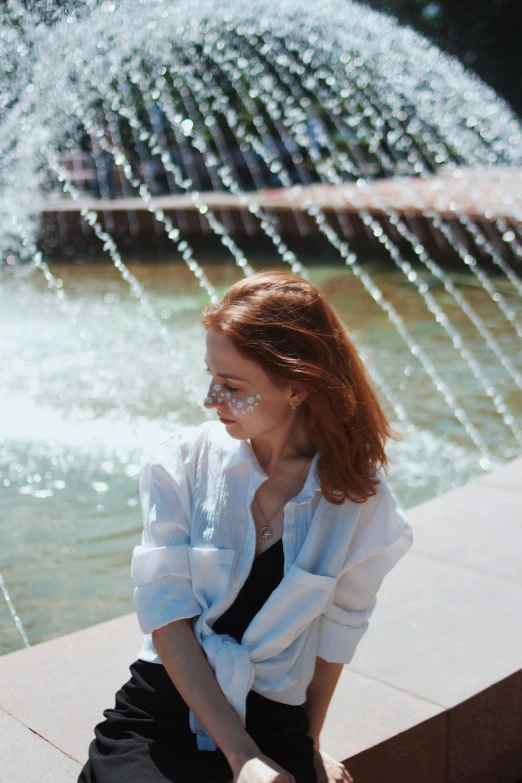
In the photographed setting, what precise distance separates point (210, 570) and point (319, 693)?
0.36 meters

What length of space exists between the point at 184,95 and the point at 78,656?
62.6 ft

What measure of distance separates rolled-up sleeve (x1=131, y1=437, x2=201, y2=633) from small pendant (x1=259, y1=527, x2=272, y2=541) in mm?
158

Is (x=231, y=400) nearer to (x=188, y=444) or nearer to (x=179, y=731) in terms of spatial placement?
(x=188, y=444)

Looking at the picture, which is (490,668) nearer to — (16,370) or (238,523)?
(238,523)

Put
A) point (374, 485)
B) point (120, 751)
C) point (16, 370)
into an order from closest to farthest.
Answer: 1. point (120, 751)
2. point (374, 485)
3. point (16, 370)

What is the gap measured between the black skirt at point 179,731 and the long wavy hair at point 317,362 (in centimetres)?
22

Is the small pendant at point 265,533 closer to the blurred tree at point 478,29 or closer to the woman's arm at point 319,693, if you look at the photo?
the woman's arm at point 319,693

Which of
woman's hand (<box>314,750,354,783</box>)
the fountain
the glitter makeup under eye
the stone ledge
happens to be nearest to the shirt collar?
the glitter makeup under eye

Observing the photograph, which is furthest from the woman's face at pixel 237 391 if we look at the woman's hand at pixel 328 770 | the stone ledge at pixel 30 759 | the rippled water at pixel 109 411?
the stone ledge at pixel 30 759

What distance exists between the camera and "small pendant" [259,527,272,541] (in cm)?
220

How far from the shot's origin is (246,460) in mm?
2217

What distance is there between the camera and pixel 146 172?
18.1 m

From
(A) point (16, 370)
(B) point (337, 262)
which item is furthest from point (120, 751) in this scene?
(B) point (337, 262)

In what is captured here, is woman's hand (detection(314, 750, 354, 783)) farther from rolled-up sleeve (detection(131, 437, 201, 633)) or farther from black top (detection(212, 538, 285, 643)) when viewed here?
rolled-up sleeve (detection(131, 437, 201, 633))
